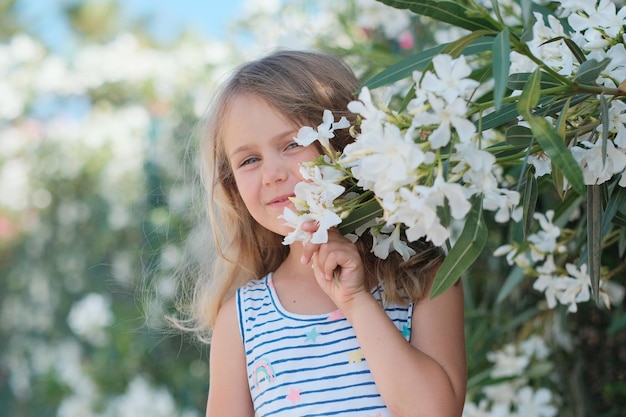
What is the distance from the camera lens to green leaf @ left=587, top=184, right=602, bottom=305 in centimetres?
111

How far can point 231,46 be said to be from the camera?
344 centimetres

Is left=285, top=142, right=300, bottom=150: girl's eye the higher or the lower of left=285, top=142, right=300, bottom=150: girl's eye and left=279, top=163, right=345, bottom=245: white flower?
the lower

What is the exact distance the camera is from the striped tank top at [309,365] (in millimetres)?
1329

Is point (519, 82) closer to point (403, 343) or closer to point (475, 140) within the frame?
point (475, 140)

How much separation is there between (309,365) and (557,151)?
2.00 ft

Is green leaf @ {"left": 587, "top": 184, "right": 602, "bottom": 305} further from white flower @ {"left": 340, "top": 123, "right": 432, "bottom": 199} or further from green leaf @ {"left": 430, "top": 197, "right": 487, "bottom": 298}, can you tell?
white flower @ {"left": 340, "top": 123, "right": 432, "bottom": 199}

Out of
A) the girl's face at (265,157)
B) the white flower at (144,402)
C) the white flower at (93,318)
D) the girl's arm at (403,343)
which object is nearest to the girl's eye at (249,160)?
the girl's face at (265,157)

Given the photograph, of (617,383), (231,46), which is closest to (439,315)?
(617,383)

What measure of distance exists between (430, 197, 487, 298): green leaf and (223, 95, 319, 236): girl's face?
1.30 feet

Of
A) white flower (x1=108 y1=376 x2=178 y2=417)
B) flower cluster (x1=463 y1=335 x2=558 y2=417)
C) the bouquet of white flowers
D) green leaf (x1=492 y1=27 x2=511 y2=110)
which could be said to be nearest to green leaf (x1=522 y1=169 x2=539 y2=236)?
the bouquet of white flowers

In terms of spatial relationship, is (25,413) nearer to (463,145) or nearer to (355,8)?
(355,8)

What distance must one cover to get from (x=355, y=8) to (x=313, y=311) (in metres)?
1.54

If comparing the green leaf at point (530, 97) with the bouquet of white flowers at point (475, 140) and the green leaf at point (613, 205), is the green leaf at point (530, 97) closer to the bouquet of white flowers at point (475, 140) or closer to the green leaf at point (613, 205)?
the bouquet of white flowers at point (475, 140)

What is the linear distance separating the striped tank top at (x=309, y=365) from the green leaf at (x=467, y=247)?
382mm
